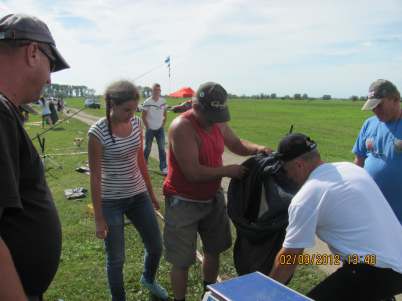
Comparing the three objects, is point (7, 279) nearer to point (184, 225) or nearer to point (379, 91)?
point (184, 225)

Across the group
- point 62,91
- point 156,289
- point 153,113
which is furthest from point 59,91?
point 156,289

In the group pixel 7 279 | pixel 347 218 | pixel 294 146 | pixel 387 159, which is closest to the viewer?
pixel 7 279

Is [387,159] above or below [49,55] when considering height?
below

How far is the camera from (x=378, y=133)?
425cm

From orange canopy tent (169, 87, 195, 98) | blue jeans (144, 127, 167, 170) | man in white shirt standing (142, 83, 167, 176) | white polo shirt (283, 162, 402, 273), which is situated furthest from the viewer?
orange canopy tent (169, 87, 195, 98)

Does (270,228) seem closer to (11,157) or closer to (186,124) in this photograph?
(186,124)

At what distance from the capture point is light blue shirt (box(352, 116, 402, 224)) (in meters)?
4.00

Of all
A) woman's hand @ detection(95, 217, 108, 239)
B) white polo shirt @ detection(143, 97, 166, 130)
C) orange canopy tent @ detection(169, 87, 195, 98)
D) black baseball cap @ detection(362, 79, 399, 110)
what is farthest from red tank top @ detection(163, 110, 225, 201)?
orange canopy tent @ detection(169, 87, 195, 98)

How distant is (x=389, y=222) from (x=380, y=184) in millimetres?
1692

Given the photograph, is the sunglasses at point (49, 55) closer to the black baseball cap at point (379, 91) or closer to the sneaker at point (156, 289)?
the sneaker at point (156, 289)

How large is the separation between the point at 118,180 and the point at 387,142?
276cm

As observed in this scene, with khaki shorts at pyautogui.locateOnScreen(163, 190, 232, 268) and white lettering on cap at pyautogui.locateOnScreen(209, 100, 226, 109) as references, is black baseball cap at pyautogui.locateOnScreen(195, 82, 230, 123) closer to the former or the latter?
white lettering on cap at pyautogui.locateOnScreen(209, 100, 226, 109)

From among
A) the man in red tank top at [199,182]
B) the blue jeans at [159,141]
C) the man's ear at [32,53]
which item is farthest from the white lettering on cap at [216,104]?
the blue jeans at [159,141]

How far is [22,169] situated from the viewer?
61.2 inches
